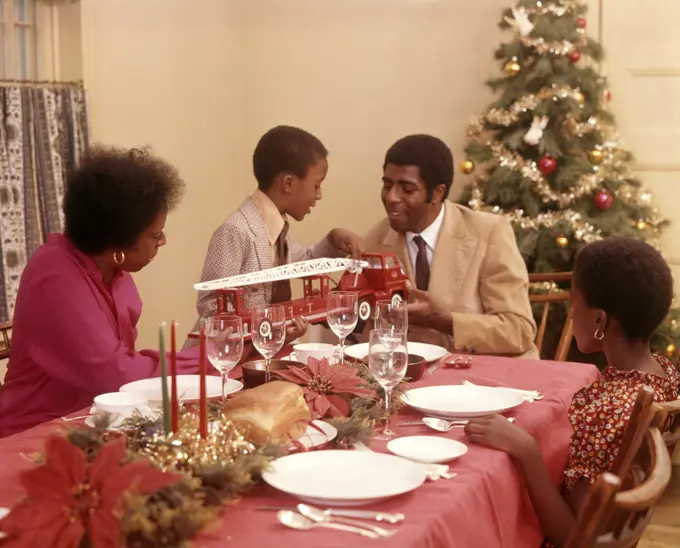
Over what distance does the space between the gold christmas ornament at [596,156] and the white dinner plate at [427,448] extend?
2.89 m

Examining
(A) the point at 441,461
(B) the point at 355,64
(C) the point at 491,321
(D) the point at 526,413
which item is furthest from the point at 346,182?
(A) the point at 441,461

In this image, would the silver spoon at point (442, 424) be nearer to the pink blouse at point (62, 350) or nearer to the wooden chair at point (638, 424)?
the wooden chair at point (638, 424)

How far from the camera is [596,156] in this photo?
4.32 meters

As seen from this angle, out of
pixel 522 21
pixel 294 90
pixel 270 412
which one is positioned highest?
pixel 522 21

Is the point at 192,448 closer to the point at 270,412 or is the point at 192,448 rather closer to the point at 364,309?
the point at 270,412

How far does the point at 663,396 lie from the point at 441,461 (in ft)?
1.94

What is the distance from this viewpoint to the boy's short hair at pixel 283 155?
3076 mm

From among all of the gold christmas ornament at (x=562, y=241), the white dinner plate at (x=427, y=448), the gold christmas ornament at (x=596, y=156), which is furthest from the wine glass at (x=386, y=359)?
the gold christmas ornament at (x=596, y=156)

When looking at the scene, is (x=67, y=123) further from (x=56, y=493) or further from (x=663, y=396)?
(x=56, y=493)

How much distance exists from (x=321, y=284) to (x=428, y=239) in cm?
68

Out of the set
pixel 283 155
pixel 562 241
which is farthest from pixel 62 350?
pixel 562 241

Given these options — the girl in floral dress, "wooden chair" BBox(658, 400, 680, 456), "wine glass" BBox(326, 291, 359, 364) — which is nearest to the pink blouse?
"wine glass" BBox(326, 291, 359, 364)

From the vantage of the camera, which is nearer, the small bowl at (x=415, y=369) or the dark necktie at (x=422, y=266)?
the small bowl at (x=415, y=369)

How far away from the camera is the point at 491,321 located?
3025 mm
